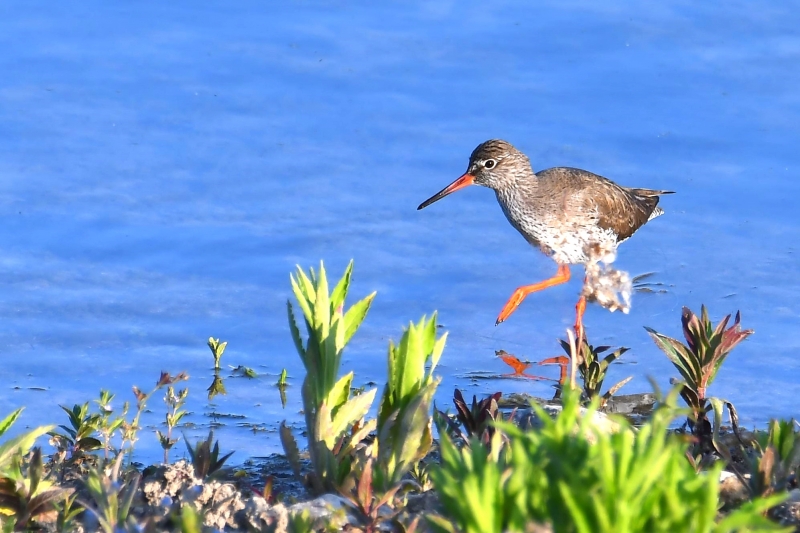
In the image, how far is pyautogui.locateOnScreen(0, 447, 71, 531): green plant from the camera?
3688 mm

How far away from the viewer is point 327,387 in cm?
409

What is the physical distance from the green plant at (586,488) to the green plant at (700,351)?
210 centimetres

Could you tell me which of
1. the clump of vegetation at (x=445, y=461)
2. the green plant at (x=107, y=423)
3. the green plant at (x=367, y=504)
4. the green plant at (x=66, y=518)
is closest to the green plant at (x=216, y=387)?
the clump of vegetation at (x=445, y=461)

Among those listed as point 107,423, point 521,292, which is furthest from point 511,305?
point 107,423

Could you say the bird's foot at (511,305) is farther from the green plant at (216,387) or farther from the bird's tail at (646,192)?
the green plant at (216,387)

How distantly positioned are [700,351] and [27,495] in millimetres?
2583

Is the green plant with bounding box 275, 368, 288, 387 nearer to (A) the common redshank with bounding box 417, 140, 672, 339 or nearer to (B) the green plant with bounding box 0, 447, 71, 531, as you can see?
(B) the green plant with bounding box 0, 447, 71, 531

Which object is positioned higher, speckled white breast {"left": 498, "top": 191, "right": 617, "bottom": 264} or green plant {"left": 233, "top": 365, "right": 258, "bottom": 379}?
speckled white breast {"left": 498, "top": 191, "right": 617, "bottom": 264}

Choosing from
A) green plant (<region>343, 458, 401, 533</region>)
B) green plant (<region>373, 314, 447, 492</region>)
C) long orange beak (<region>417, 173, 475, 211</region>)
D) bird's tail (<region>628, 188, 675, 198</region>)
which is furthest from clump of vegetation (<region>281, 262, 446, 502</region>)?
bird's tail (<region>628, 188, 675, 198</region>)

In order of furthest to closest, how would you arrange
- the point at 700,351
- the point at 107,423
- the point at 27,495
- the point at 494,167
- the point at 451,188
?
the point at 494,167 → the point at 451,188 → the point at 700,351 → the point at 107,423 → the point at 27,495

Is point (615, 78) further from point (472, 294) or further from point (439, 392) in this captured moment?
point (439, 392)

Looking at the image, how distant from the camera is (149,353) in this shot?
6.64 m

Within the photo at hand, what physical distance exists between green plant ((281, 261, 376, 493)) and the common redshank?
4.69m

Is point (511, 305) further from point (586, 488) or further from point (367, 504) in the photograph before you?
point (586, 488)
